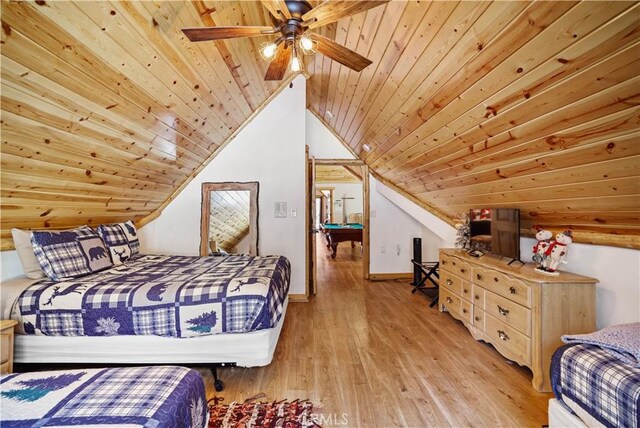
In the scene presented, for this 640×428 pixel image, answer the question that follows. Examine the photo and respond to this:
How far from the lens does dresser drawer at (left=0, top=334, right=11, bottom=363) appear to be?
189cm

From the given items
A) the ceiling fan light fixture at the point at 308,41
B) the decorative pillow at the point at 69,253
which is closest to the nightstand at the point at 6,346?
the decorative pillow at the point at 69,253

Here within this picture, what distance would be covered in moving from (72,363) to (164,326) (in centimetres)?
82

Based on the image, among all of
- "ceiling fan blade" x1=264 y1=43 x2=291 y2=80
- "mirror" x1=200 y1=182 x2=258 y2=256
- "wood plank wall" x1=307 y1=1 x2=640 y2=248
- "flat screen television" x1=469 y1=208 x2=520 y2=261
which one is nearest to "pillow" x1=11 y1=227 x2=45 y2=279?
"mirror" x1=200 y1=182 x2=258 y2=256

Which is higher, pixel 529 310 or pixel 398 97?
pixel 398 97

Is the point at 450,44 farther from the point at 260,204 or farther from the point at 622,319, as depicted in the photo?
the point at 260,204

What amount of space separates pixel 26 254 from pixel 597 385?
3.77 metres

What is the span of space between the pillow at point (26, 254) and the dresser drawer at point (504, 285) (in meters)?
3.77

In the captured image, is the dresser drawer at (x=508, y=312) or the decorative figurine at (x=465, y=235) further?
the decorative figurine at (x=465, y=235)

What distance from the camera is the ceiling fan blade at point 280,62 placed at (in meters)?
1.96

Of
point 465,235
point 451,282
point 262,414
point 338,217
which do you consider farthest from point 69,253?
point 338,217

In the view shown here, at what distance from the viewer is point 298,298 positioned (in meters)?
4.05

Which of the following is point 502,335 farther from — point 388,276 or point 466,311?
point 388,276

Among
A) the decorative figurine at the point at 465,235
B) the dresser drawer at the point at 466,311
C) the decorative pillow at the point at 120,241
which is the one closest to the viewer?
the dresser drawer at the point at 466,311

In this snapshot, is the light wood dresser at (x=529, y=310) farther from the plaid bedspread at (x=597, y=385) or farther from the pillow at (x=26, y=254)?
the pillow at (x=26, y=254)
